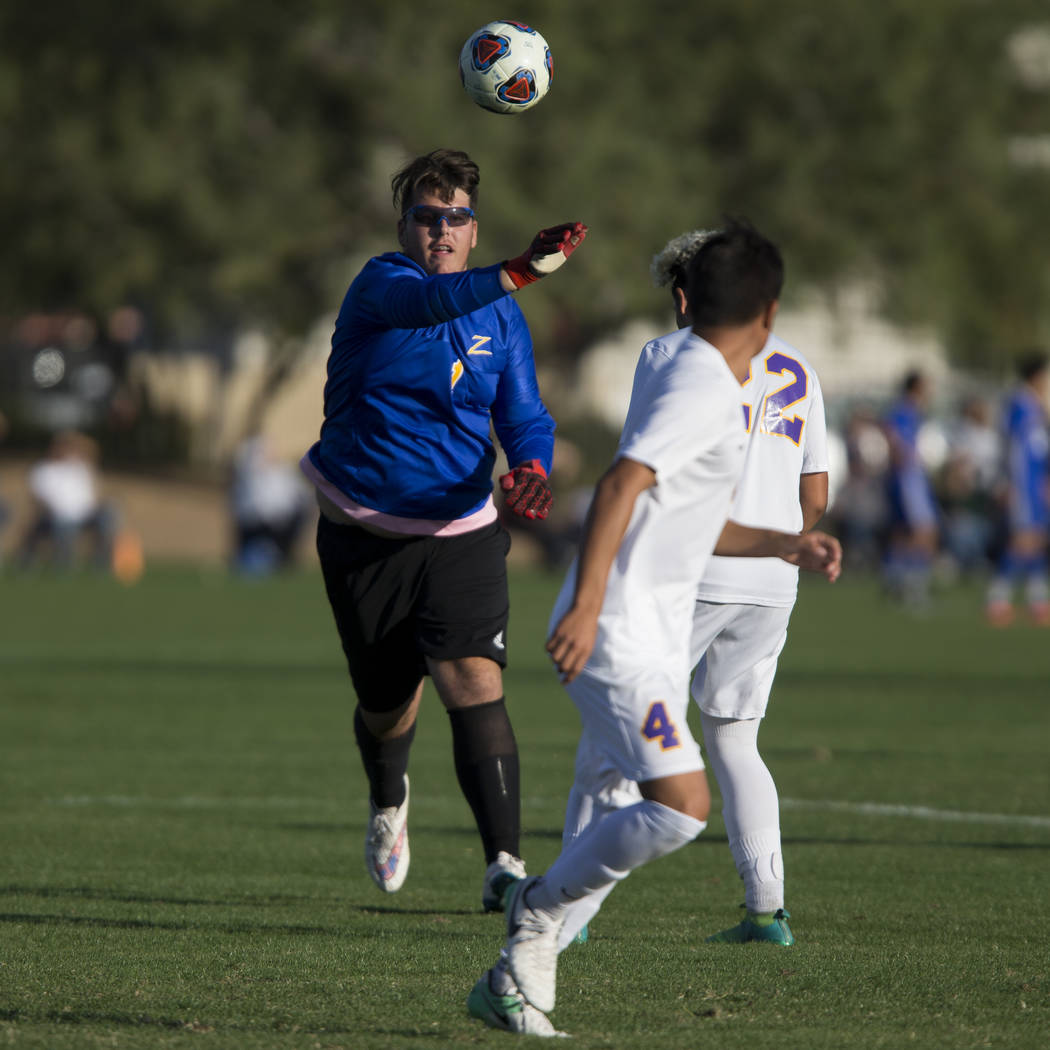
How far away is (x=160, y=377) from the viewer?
178ft

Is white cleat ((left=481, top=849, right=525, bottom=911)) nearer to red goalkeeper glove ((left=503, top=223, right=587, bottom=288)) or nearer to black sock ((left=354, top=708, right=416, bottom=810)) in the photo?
black sock ((left=354, top=708, right=416, bottom=810))

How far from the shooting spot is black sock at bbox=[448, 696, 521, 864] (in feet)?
21.4

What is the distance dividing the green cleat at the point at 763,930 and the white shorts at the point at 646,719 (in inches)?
55.9

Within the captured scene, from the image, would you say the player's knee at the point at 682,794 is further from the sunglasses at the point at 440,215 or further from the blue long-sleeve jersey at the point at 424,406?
the sunglasses at the point at 440,215

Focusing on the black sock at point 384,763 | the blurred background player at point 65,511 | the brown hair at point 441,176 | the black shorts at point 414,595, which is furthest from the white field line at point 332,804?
the blurred background player at point 65,511

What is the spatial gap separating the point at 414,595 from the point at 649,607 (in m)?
1.89

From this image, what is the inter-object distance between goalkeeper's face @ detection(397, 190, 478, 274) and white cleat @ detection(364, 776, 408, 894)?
6.19ft

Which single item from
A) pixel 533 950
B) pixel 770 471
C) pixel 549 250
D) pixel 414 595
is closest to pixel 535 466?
pixel 414 595

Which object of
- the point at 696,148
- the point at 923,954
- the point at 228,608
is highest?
the point at 696,148

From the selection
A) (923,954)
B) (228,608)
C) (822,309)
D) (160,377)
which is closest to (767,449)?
(923,954)

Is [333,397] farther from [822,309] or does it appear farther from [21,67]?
[822,309]

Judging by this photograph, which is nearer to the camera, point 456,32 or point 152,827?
point 152,827

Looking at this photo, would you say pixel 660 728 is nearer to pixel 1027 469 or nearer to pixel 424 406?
pixel 424 406

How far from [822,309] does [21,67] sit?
18022mm
